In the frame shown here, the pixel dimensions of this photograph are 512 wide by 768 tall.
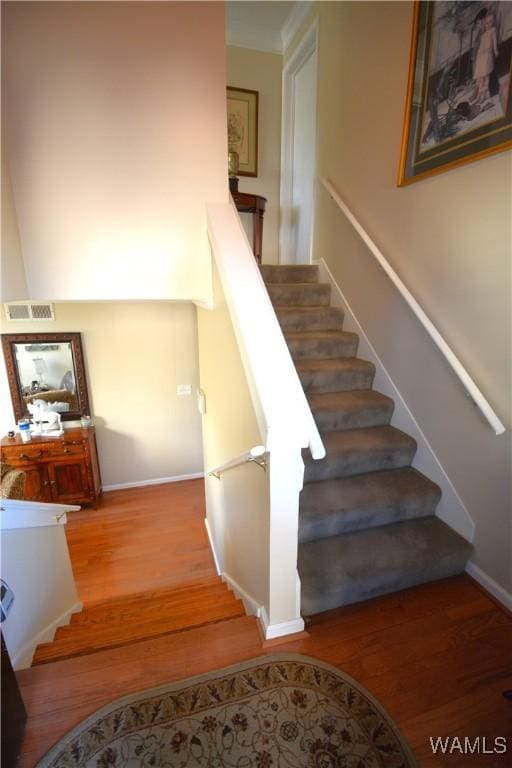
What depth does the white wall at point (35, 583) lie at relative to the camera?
157 cm

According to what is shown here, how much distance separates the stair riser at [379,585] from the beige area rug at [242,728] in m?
0.29

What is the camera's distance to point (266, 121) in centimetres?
387

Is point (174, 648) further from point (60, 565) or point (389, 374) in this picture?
point (389, 374)

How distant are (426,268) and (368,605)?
1811 millimetres

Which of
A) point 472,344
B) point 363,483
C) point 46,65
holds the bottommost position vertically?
point 363,483

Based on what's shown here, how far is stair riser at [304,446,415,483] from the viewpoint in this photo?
6.48 feet

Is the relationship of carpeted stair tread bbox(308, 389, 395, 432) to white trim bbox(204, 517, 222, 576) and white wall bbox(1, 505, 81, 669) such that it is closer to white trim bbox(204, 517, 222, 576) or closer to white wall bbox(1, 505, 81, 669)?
white trim bbox(204, 517, 222, 576)

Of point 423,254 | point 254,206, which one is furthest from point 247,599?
point 254,206

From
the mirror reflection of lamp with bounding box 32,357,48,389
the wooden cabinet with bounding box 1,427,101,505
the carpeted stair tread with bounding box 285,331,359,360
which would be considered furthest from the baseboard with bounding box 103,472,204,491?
the carpeted stair tread with bounding box 285,331,359,360

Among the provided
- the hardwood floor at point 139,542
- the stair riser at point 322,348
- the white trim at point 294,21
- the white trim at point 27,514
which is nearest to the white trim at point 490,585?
the stair riser at point 322,348

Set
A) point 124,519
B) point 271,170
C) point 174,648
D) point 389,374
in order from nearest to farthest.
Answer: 1. point 174,648
2. point 389,374
3. point 124,519
4. point 271,170

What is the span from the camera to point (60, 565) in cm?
217

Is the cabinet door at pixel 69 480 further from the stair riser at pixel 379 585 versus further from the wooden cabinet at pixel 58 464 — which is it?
the stair riser at pixel 379 585

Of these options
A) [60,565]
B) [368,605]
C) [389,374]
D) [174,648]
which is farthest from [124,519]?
[389,374]
